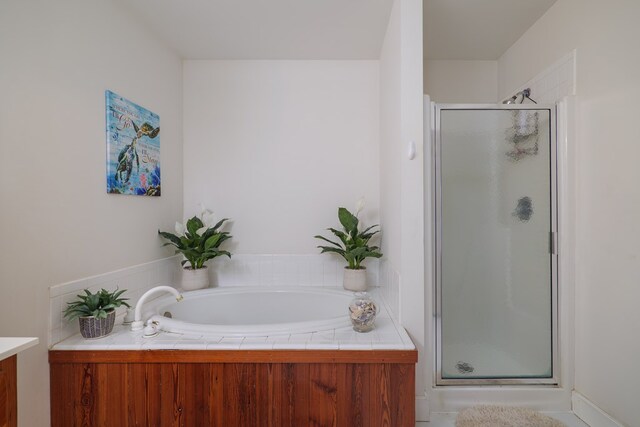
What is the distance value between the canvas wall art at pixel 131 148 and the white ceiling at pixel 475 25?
5.98 ft

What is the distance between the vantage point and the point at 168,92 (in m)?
2.26

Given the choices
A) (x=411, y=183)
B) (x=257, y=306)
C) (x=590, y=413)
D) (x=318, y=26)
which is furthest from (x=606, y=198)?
(x=257, y=306)

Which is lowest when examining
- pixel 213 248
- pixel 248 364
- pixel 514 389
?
pixel 514 389

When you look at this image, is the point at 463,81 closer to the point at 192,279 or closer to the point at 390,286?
the point at 390,286

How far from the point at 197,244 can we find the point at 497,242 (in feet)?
6.27

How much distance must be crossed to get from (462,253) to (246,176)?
1.63 meters

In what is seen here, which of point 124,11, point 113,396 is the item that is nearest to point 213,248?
point 113,396

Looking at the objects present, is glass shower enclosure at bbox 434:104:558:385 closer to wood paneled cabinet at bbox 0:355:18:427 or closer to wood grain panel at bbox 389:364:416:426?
wood grain panel at bbox 389:364:416:426

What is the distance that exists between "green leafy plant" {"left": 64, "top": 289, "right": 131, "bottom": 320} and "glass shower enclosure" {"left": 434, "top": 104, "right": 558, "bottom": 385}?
1.66m

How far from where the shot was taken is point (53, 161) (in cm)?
134

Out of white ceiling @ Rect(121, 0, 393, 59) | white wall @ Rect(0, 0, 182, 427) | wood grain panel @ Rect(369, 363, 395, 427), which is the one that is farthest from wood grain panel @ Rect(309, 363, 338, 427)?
white ceiling @ Rect(121, 0, 393, 59)

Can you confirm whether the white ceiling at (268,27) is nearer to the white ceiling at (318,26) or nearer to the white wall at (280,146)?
the white ceiling at (318,26)

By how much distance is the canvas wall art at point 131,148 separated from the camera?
5.45 ft

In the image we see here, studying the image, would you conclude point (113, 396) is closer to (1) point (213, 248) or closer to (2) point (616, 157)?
(1) point (213, 248)
